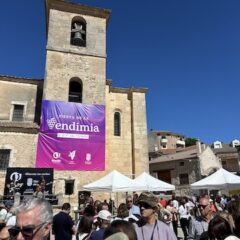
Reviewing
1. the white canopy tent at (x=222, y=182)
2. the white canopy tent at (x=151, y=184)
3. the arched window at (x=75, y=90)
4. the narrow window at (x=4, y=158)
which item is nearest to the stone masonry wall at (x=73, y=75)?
the arched window at (x=75, y=90)

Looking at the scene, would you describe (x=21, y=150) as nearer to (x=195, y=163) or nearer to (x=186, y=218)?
(x=186, y=218)

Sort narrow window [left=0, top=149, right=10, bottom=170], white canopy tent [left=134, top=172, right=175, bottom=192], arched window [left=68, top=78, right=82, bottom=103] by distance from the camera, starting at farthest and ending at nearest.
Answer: arched window [left=68, top=78, right=82, bottom=103] → narrow window [left=0, top=149, right=10, bottom=170] → white canopy tent [left=134, top=172, right=175, bottom=192]

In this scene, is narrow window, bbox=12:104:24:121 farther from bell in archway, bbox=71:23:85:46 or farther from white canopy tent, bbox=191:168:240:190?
white canopy tent, bbox=191:168:240:190

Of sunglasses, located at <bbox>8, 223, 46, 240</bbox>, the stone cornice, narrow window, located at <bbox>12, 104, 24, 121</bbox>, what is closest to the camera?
sunglasses, located at <bbox>8, 223, 46, 240</bbox>

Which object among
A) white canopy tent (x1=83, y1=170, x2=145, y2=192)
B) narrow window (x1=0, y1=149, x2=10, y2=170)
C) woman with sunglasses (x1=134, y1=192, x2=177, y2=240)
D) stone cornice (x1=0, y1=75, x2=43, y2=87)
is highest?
stone cornice (x1=0, y1=75, x2=43, y2=87)

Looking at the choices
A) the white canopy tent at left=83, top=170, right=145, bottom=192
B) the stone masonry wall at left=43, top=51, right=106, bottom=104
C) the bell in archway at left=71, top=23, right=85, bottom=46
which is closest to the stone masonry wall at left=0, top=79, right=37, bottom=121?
the stone masonry wall at left=43, top=51, right=106, bottom=104

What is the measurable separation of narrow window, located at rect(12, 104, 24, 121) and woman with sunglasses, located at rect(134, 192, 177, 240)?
60.0ft

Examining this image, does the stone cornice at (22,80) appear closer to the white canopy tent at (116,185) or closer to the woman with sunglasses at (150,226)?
the white canopy tent at (116,185)

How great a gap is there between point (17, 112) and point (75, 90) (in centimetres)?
456

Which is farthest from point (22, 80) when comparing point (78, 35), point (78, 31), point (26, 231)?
point (26, 231)

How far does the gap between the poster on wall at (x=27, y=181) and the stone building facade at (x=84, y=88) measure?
122 inches

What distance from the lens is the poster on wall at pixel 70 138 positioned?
1755 centimetres

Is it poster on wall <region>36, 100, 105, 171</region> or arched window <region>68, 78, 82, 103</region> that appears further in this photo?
arched window <region>68, 78, 82, 103</region>

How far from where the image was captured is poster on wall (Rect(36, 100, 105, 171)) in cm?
1755
